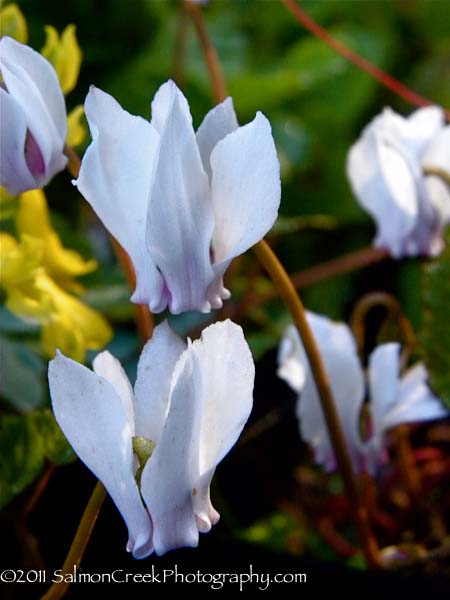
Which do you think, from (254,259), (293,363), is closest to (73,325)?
(293,363)

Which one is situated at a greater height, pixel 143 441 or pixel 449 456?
pixel 143 441

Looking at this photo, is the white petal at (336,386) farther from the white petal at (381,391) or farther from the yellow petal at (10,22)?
the yellow petal at (10,22)

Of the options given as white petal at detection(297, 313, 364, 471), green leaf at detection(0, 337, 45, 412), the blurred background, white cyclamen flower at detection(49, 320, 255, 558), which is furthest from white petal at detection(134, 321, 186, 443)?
green leaf at detection(0, 337, 45, 412)

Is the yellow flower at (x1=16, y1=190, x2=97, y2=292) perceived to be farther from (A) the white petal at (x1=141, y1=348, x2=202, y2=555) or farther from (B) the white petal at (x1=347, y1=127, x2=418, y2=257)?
(A) the white petal at (x1=141, y1=348, x2=202, y2=555)

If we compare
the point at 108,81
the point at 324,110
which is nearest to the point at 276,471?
the point at 108,81

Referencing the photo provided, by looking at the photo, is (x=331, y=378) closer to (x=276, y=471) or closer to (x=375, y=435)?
(x=375, y=435)

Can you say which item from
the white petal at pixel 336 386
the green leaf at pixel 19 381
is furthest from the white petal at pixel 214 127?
the green leaf at pixel 19 381
